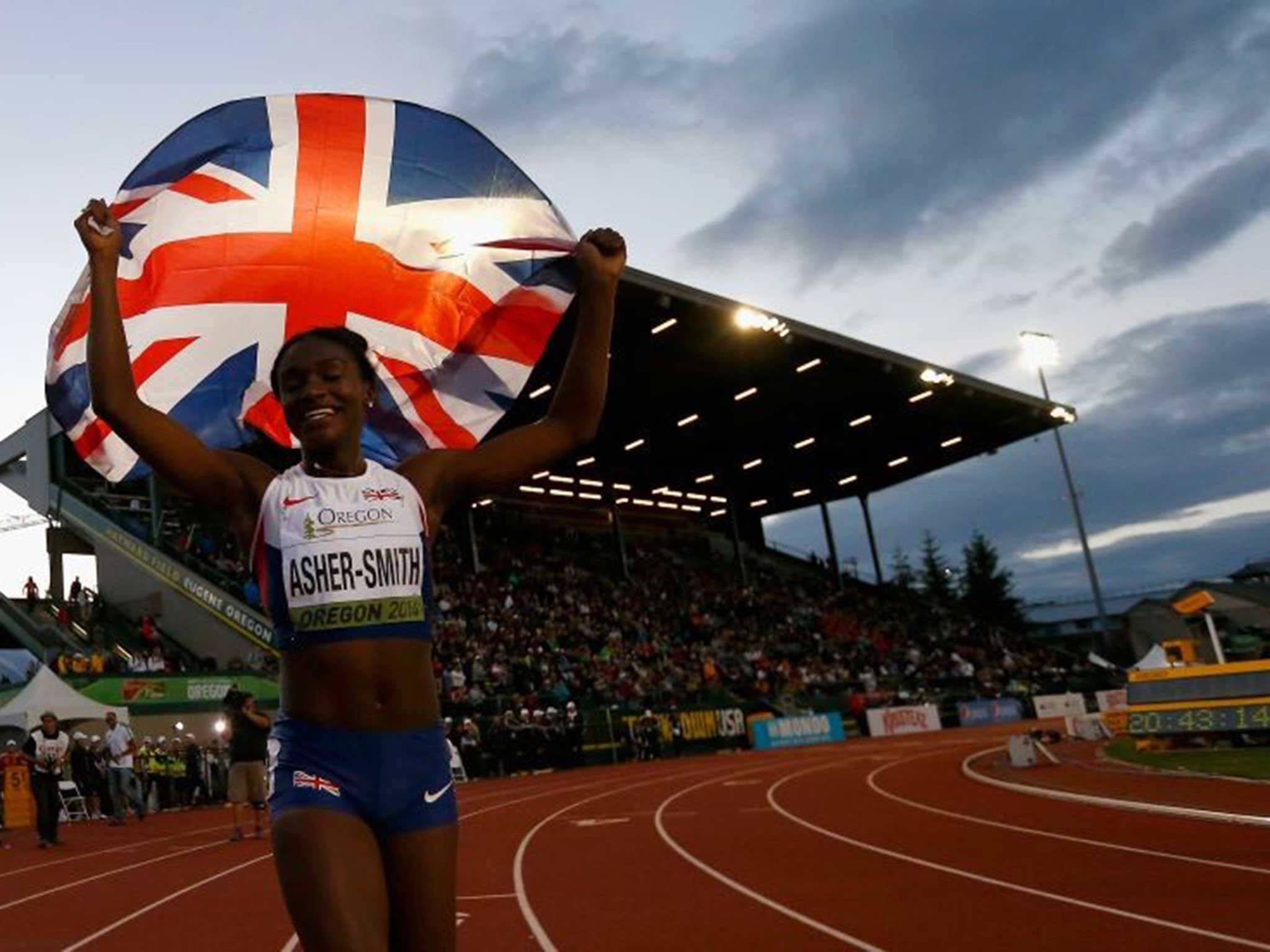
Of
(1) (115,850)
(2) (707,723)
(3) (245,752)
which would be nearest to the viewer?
(3) (245,752)

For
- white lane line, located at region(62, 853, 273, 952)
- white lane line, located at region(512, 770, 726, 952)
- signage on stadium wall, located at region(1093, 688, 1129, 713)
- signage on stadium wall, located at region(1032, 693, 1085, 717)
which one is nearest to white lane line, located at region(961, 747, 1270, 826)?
white lane line, located at region(512, 770, 726, 952)

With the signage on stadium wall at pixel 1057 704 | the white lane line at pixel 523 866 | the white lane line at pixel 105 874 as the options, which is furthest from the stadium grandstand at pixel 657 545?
→ the white lane line at pixel 105 874

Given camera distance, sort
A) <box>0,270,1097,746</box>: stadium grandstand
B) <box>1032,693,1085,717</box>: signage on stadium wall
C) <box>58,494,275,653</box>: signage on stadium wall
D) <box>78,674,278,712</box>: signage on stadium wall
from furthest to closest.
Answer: <box>1032,693,1085,717</box>: signage on stadium wall < <box>0,270,1097,746</box>: stadium grandstand < <box>58,494,275,653</box>: signage on stadium wall < <box>78,674,278,712</box>: signage on stadium wall

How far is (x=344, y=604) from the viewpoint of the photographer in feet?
8.17

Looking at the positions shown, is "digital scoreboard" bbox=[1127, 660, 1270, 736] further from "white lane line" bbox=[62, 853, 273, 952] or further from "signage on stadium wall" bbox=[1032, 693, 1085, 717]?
"signage on stadium wall" bbox=[1032, 693, 1085, 717]

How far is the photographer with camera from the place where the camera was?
41.9ft

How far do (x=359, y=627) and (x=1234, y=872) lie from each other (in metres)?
6.75

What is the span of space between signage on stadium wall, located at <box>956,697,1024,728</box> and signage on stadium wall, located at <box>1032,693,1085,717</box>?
27.7 inches

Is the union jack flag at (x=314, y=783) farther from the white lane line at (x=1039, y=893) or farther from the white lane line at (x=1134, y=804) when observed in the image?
the white lane line at (x=1134, y=804)

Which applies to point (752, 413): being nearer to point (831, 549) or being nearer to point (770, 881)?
point (831, 549)

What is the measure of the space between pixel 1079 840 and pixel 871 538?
40.5 m

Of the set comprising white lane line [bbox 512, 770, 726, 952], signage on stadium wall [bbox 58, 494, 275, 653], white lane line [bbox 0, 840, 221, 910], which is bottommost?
white lane line [bbox 512, 770, 726, 952]

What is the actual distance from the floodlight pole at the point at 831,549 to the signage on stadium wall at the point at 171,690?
30.4 metres

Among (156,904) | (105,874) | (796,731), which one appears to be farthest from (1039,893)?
(796,731)
